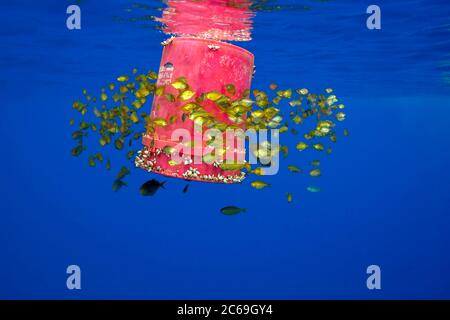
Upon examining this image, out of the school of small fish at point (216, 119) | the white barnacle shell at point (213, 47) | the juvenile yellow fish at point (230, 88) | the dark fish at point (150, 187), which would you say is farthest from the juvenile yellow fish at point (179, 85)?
the dark fish at point (150, 187)

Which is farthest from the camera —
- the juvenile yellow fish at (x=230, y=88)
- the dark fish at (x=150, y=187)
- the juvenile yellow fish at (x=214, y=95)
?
the juvenile yellow fish at (x=230, y=88)

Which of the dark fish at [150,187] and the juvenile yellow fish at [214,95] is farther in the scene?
the juvenile yellow fish at [214,95]

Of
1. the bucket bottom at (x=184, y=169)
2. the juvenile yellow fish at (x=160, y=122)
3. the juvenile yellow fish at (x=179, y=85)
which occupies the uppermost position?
the juvenile yellow fish at (x=179, y=85)

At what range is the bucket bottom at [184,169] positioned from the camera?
6789 millimetres

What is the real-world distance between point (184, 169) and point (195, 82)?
1479 mm

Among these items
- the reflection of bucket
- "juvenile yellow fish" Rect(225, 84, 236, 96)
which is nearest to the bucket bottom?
the reflection of bucket

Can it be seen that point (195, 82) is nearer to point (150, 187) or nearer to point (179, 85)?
point (179, 85)

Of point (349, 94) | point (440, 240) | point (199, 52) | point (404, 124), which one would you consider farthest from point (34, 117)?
point (440, 240)

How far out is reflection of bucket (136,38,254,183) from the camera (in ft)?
22.4

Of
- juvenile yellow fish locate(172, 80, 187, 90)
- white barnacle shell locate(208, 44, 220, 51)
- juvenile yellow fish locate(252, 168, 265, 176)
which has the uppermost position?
white barnacle shell locate(208, 44, 220, 51)

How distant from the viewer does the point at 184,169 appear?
268 inches

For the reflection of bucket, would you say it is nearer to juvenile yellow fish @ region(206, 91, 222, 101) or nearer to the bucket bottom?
the bucket bottom

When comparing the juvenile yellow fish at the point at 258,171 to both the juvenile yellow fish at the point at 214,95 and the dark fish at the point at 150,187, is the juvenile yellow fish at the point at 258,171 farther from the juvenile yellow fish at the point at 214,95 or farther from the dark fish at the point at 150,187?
the dark fish at the point at 150,187

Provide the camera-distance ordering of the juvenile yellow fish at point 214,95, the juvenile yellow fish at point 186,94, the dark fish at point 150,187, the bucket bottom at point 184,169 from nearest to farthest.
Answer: the dark fish at point 150,187 < the juvenile yellow fish at point 214,95 < the juvenile yellow fish at point 186,94 < the bucket bottom at point 184,169
